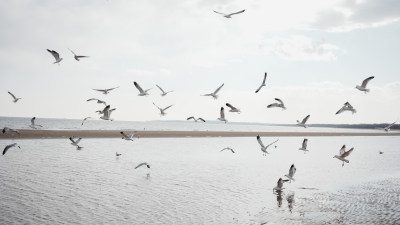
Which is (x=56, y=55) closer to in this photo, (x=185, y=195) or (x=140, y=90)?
(x=140, y=90)

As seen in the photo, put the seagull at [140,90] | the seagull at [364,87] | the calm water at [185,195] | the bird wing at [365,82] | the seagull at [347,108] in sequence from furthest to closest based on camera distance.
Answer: the seagull at [140,90]
the seagull at [364,87]
the bird wing at [365,82]
the seagull at [347,108]
the calm water at [185,195]

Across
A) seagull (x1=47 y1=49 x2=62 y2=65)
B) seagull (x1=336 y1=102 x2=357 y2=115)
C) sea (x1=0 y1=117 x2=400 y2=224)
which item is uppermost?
seagull (x1=47 y1=49 x2=62 y2=65)

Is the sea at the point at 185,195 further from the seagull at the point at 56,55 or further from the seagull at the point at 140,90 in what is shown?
the seagull at the point at 56,55

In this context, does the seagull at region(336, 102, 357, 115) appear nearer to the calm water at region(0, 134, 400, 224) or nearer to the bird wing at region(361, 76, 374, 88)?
the bird wing at region(361, 76, 374, 88)

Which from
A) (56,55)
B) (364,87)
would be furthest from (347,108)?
(56,55)

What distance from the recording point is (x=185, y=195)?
1877 cm

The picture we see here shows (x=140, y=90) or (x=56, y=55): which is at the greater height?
(x=56, y=55)

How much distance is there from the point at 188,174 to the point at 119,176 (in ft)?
16.1

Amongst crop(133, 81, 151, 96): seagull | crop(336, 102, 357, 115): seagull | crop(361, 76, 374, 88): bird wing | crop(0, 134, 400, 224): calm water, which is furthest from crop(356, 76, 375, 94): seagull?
crop(133, 81, 151, 96): seagull

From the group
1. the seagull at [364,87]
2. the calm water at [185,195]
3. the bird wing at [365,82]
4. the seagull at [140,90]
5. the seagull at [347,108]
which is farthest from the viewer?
the seagull at [140,90]

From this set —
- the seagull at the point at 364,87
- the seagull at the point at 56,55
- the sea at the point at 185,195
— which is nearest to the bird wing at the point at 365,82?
the seagull at the point at 364,87

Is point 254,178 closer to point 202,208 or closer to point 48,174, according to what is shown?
point 202,208

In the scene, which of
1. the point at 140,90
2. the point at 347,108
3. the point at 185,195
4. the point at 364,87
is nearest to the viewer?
the point at 347,108

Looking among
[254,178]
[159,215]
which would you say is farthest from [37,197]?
[254,178]
